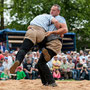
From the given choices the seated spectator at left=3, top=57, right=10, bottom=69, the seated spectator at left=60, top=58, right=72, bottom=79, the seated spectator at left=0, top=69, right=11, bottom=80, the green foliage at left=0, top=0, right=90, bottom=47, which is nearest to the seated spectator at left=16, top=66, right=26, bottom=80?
the seated spectator at left=0, top=69, right=11, bottom=80

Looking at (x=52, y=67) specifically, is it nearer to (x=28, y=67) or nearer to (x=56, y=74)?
(x=56, y=74)

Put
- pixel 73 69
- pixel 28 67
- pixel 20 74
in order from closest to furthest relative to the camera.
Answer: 1. pixel 20 74
2. pixel 28 67
3. pixel 73 69

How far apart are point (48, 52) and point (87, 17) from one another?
661 inches

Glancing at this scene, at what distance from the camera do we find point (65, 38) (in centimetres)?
1580

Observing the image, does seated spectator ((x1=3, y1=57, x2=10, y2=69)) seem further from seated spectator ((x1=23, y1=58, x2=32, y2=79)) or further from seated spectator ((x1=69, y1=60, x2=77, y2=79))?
seated spectator ((x1=69, y1=60, x2=77, y2=79))

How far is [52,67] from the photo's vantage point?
485 inches

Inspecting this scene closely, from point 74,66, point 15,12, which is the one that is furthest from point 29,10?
point 74,66

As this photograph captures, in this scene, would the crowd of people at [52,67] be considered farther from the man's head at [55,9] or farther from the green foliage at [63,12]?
the green foliage at [63,12]

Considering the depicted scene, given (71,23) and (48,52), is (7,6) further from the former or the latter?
(48,52)

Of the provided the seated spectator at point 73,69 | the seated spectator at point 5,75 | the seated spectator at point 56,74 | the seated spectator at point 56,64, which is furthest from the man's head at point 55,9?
the seated spectator at point 73,69

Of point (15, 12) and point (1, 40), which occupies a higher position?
point (15, 12)

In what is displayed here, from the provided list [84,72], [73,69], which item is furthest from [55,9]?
[73,69]

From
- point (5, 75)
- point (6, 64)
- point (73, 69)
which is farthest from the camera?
point (73, 69)

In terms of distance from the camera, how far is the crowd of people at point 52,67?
11078 mm
